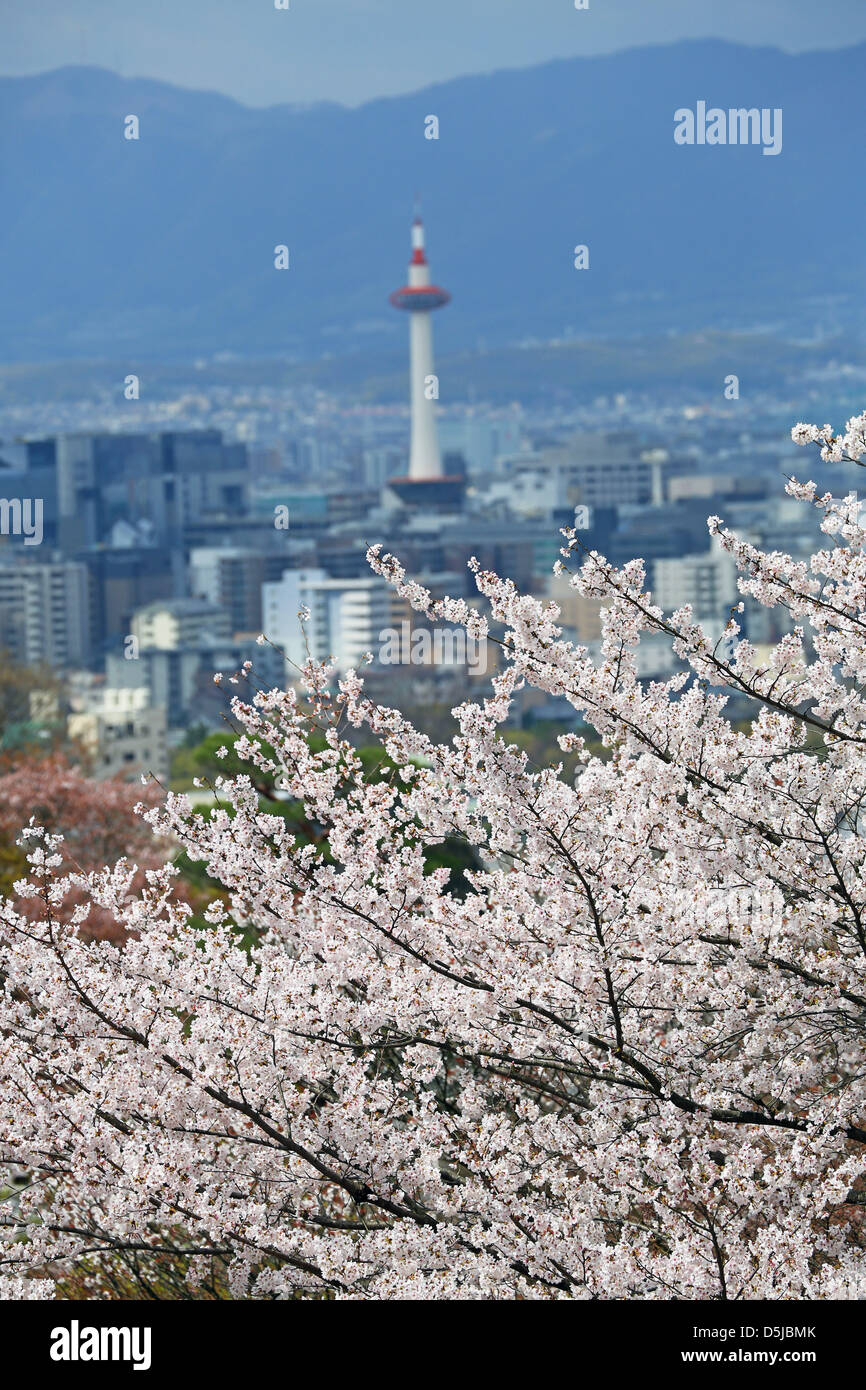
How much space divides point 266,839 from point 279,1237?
0.82 m

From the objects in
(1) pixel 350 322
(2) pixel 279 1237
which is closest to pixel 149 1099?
(2) pixel 279 1237

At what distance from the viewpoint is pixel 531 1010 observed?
110 inches

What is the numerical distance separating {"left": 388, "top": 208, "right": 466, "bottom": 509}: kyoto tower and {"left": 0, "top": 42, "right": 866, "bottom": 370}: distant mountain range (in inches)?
1571

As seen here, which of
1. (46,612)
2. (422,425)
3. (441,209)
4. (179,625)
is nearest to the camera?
(179,625)

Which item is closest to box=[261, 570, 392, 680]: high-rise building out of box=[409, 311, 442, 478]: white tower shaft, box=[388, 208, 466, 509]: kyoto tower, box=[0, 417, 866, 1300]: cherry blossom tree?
box=[388, 208, 466, 509]: kyoto tower

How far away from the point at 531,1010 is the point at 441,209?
184064 millimetres

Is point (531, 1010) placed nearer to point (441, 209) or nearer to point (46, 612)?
point (46, 612)

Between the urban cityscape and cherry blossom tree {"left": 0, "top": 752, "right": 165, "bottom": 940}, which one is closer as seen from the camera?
the urban cityscape

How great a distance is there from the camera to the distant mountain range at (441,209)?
526 ft

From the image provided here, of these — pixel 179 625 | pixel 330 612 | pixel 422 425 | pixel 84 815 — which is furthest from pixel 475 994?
pixel 422 425

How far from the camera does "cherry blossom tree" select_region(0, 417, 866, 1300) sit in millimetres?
2691

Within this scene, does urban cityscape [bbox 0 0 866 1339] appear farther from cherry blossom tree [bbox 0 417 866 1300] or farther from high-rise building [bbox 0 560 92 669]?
high-rise building [bbox 0 560 92 669]

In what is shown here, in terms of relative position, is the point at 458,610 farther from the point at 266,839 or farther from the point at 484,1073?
the point at 484,1073
